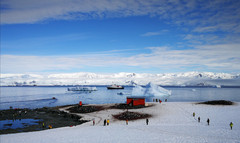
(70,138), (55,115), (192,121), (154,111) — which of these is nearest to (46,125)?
(55,115)

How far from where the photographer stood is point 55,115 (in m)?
52.3

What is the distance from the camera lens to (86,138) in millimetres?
26734

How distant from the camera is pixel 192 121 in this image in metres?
38.0

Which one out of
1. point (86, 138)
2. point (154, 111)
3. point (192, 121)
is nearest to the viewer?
point (86, 138)

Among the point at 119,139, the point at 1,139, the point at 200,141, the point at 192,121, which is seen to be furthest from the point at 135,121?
the point at 1,139

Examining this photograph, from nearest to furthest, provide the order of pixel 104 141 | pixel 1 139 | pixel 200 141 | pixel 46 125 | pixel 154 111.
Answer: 1. pixel 200 141
2. pixel 104 141
3. pixel 1 139
4. pixel 46 125
5. pixel 154 111

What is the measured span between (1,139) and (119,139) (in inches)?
693

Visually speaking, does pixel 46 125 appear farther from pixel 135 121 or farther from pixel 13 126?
pixel 135 121

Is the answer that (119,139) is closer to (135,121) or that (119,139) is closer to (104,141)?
(104,141)

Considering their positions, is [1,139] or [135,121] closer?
[1,139]

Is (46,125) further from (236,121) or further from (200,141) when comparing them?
(236,121)

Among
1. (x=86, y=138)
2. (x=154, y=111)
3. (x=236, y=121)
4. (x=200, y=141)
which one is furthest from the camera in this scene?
(x=154, y=111)

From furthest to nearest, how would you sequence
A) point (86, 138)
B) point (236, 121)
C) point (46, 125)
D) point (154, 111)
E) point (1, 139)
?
1. point (154, 111)
2. point (46, 125)
3. point (236, 121)
4. point (1, 139)
5. point (86, 138)

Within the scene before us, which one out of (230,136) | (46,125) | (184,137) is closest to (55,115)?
(46,125)
